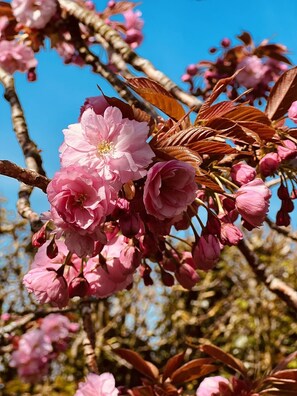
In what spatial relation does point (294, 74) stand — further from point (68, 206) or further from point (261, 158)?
point (68, 206)

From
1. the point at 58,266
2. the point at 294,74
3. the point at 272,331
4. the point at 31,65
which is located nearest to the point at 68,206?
the point at 58,266

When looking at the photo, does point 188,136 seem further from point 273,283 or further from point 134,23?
point 134,23

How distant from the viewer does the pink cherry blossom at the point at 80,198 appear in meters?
0.86

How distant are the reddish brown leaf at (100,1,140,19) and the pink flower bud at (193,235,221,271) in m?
2.36

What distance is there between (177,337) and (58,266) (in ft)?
12.6

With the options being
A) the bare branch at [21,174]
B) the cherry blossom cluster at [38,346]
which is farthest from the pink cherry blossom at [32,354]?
the bare branch at [21,174]

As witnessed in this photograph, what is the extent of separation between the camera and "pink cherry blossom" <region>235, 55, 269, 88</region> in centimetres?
270

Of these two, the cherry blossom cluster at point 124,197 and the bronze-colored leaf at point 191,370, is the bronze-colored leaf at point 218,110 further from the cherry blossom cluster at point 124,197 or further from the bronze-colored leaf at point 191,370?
the bronze-colored leaf at point 191,370

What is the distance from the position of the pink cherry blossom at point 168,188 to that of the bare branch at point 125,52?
3.66ft

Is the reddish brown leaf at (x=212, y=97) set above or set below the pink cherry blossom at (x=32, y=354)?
above

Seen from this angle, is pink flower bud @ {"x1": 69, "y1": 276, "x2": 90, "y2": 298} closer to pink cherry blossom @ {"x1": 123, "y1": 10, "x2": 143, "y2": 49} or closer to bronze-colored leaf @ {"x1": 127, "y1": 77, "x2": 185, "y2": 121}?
bronze-colored leaf @ {"x1": 127, "y1": 77, "x2": 185, "y2": 121}

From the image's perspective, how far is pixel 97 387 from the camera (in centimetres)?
128

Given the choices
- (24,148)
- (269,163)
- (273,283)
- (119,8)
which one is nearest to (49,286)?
(269,163)

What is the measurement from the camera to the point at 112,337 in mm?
4816
